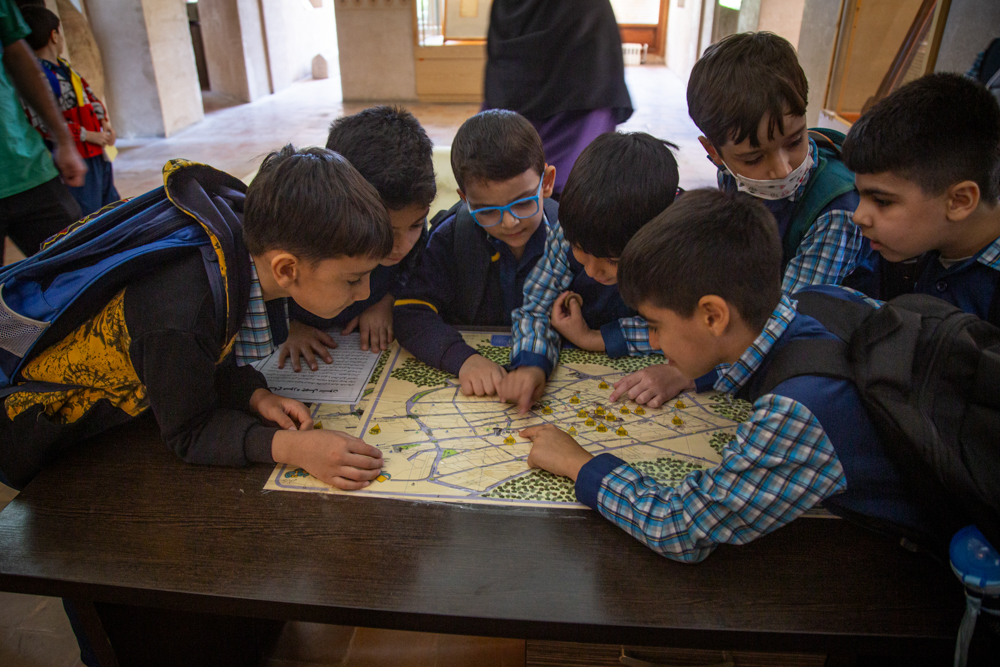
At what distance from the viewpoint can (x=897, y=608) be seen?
99 centimetres

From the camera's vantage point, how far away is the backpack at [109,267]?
1263mm

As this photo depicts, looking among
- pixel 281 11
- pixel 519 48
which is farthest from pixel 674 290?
pixel 281 11

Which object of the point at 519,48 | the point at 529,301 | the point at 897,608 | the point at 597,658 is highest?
the point at 519,48

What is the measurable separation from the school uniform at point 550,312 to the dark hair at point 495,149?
0.21 metres

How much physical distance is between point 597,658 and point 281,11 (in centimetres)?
1155

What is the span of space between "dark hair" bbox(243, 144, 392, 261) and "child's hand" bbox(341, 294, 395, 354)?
44 centimetres

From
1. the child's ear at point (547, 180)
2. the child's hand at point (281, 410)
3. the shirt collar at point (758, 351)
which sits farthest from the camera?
the child's ear at point (547, 180)

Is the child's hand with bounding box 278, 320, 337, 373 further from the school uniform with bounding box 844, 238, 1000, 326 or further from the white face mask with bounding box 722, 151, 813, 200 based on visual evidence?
the school uniform with bounding box 844, 238, 1000, 326

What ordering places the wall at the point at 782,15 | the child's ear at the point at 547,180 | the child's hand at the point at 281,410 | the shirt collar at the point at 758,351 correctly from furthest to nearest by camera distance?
1. the wall at the point at 782,15
2. the child's ear at the point at 547,180
3. the child's hand at the point at 281,410
4. the shirt collar at the point at 758,351

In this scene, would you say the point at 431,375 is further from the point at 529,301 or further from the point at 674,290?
the point at 674,290

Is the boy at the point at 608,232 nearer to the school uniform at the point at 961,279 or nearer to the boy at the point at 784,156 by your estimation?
the boy at the point at 784,156

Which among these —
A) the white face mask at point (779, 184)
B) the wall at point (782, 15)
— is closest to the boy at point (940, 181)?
the white face mask at point (779, 184)

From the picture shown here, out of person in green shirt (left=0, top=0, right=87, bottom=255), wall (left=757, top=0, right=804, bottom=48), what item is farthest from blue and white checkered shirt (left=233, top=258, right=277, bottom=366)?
wall (left=757, top=0, right=804, bottom=48)

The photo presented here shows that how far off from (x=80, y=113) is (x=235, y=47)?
6.87 metres
